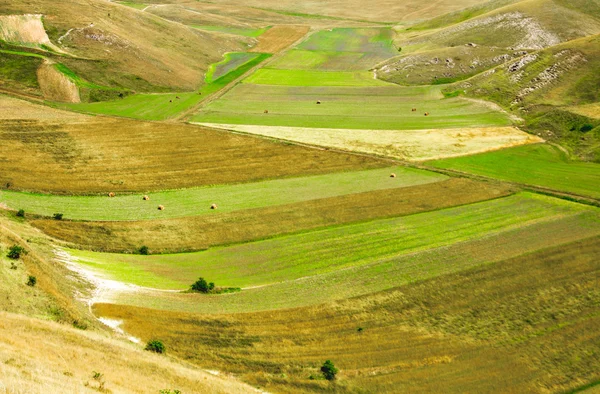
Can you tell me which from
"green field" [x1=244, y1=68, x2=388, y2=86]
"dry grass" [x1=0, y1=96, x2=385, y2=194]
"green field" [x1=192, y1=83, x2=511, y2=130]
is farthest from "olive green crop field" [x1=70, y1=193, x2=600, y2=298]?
"green field" [x1=244, y1=68, x2=388, y2=86]

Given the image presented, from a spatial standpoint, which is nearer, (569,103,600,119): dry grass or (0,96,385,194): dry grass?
(0,96,385,194): dry grass

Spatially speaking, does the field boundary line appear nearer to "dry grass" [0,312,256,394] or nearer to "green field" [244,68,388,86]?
"green field" [244,68,388,86]

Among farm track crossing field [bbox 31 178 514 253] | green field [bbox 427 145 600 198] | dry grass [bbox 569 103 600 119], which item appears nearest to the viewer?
farm track crossing field [bbox 31 178 514 253]

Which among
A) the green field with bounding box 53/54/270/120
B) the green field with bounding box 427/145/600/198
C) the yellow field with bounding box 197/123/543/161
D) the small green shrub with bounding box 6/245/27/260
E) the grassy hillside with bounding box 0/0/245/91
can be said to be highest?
the grassy hillside with bounding box 0/0/245/91

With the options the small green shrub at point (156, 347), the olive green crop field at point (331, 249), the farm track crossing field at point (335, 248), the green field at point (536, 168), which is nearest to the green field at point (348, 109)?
the green field at point (536, 168)

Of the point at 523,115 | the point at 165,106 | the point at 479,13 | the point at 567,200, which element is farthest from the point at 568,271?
the point at 479,13

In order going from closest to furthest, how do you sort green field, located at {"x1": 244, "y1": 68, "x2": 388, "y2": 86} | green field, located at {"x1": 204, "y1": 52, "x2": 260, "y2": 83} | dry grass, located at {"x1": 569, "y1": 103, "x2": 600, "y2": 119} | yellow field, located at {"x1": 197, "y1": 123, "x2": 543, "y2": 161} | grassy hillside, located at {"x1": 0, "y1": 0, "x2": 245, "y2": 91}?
yellow field, located at {"x1": 197, "y1": 123, "x2": 543, "y2": 161} → dry grass, located at {"x1": 569, "y1": 103, "x2": 600, "y2": 119} → grassy hillside, located at {"x1": 0, "y1": 0, "x2": 245, "y2": 91} → green field, located at {"x1": 244, "y1": 68, "x2": 388, "y2": 86} → green field, located at {"x1": 204, "y1": 52, "x2": 260, "y2": 83}

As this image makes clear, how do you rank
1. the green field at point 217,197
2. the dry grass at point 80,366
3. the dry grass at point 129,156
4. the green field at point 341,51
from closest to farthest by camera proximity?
the dry grass at point 80,366 → the green field at point 217,197 → the dry grass at point 129,156 → the green field at point 341,51

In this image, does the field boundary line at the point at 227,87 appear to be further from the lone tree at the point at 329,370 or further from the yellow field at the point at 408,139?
the lone tree at the point at 329,370
